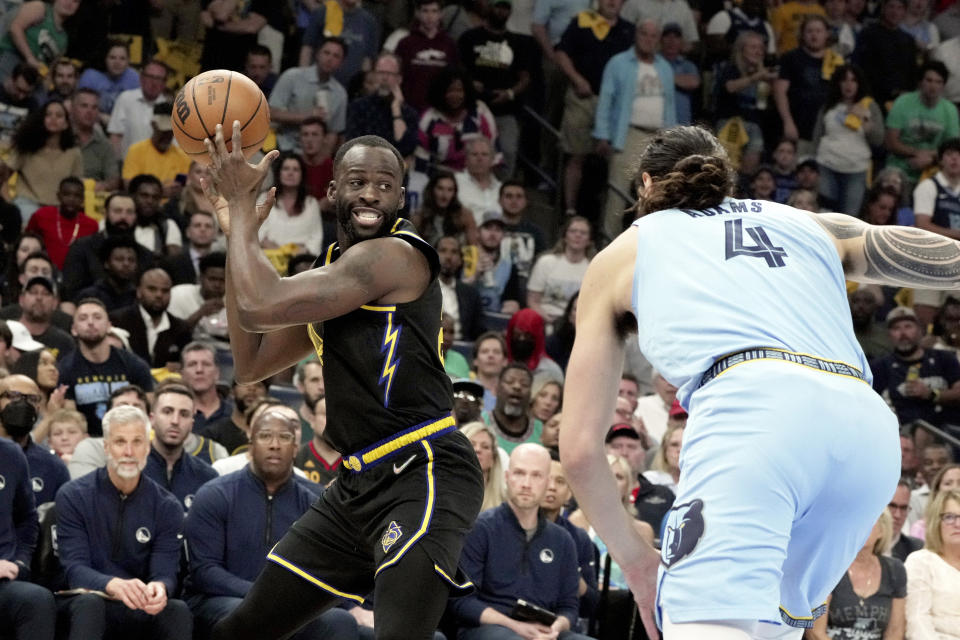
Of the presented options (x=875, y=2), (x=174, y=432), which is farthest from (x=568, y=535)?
(x=875, y=2)

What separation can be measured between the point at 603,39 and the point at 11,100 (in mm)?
6050

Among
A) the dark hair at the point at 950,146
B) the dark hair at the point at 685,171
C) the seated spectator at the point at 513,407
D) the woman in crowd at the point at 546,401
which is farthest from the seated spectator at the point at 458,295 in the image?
the dark hair at the point at 685,171

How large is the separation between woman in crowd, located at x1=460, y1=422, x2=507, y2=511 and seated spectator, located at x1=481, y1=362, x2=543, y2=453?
3.56ft

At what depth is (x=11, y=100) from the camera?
12.7 meters

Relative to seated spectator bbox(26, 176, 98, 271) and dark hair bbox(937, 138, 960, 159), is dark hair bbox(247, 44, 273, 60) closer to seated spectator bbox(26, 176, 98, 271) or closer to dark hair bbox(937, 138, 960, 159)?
seated spectator bbox(26, 176, 98, 271)

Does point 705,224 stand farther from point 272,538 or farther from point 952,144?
point 952,144

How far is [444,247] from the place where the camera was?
12070 mm

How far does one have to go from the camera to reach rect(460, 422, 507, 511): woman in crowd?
8.78 m

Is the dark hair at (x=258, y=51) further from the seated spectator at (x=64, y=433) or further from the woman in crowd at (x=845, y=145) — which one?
the woman in crowd at (x=845, y=145)

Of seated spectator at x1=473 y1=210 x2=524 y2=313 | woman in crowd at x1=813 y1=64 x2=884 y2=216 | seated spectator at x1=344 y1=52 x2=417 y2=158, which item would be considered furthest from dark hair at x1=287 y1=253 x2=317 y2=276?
woman in crowd at x1=813 y1=64 x2=884 y2=216

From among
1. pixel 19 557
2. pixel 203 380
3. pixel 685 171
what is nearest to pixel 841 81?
pixel 203 380

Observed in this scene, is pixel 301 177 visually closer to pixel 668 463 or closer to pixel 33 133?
pixel 33 133

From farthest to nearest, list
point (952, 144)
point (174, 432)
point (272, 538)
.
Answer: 1. point (952, 144)
2. point (174, 432)
3. point (272, 538)

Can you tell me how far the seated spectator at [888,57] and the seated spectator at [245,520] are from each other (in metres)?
10.9
